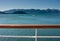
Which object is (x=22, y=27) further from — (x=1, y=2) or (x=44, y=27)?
(x=1, y=2)

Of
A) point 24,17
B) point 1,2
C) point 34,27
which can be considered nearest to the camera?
point 34,27

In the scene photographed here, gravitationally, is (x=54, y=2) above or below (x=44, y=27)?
above

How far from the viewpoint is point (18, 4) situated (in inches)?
1035

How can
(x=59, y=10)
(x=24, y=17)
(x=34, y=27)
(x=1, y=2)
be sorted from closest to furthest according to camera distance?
(x=34, y=27)
(x=59, y=10)
(x=1, y=2)
(x=24, y=17)

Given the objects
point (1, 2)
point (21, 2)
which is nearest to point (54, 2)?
point (21, 2)

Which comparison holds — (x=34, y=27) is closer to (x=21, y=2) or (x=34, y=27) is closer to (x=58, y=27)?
(x=58, y=27)

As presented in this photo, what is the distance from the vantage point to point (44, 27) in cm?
144

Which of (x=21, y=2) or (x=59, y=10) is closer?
(x=59, y=10)

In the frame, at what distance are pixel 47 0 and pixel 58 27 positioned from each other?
76.8 feet

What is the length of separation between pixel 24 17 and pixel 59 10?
11.2 meters

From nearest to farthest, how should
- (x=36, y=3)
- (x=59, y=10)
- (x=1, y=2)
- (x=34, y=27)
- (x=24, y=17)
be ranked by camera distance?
(x=34, y=27) < (x=59, y=10) < (x=1, y=2) < (x=36, y=3) < (x=24, y=17)

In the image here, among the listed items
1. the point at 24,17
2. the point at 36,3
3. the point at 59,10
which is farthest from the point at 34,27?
the point at 24,17

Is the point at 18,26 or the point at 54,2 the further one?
the point at 54,2

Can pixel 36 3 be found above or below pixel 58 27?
above
